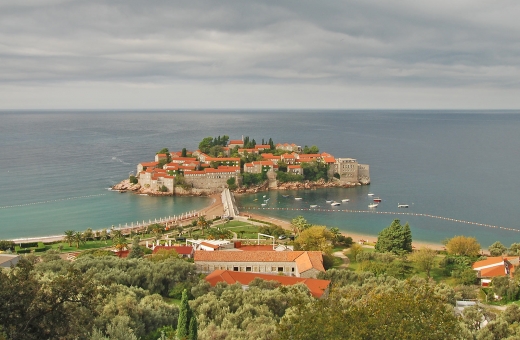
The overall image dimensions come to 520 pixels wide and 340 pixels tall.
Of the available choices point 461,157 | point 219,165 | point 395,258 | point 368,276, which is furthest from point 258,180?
point 461,157

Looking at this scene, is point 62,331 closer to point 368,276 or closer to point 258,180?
point 368,276

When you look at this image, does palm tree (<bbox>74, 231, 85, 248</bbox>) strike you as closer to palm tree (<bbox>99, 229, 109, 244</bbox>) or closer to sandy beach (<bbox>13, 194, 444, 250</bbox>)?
palm tree (<bbox>99, 229, 109, 244</bbox>)

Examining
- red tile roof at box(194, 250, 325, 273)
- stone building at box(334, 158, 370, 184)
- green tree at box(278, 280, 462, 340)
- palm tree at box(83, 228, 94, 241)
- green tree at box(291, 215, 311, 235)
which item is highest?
green tree at box(278, 280, 462, 340)

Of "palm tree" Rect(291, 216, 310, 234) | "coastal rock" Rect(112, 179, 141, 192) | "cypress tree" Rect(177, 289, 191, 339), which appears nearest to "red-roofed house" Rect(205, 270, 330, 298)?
"cypress tree" Rect(177, 289, 191, 339)

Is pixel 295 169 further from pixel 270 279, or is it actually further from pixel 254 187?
pixel 270 279

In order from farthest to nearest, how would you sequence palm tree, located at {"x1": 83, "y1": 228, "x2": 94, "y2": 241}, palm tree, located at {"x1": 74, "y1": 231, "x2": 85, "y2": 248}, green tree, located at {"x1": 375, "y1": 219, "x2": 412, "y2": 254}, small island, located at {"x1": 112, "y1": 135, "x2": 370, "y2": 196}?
1. small island, located at {"x1": 112, "y1": 135, "x2": 370, "y2": 196}
2. palm tree, located at {"x1": 83, "y1": 228, "x2": 94, "y2": 241}
3. palm tree, located at {"x1": 74, "y1": 231, "x2": 85, "y2": 248}
4. green tree, located at {"x1": 375, "y1": 219, "x2": 412, "y2": 254}

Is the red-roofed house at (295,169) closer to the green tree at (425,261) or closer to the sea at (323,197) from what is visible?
the sea at (323,197)
